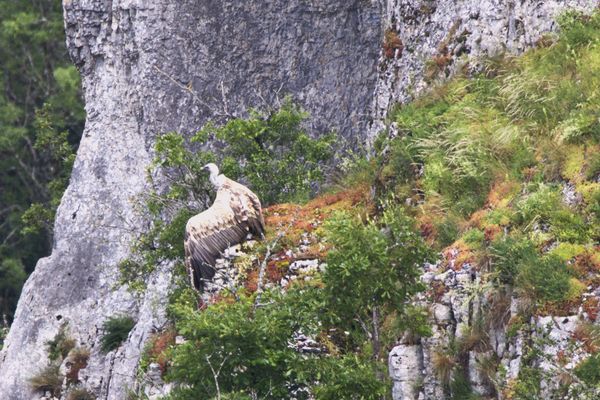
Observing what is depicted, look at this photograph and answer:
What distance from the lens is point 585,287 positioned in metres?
18.5

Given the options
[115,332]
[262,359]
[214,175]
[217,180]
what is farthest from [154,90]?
[262,359]

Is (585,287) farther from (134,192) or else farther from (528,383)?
(134,192)

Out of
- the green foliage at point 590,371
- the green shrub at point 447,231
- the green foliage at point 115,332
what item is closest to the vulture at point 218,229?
the green shrub at point 447,231

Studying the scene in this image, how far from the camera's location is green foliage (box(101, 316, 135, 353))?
32.9 meters

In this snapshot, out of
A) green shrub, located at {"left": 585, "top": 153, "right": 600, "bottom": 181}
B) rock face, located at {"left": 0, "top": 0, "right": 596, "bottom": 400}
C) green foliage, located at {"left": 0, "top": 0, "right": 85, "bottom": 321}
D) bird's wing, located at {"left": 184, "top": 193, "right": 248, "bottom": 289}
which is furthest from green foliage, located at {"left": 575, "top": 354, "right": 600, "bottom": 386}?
green foliage, located at {"left": 0, "top": 0, "right": 85, "bottom": 321}

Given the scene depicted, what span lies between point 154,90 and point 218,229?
34.8 feet

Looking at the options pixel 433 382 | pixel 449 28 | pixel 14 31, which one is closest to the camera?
pixel 433 382

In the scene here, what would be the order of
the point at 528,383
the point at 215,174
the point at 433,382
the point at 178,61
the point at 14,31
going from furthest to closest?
1. the point at 14,31
2. the point at 178,61
3. the point at 215,174
4. the point at 433,382
5. the point at 528,383

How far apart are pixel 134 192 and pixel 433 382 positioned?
16799mm

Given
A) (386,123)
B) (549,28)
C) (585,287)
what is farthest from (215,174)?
(585,287)

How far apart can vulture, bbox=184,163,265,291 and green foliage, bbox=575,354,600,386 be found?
689cm

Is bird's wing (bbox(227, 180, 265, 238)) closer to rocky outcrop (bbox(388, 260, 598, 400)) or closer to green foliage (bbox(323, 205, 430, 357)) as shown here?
rocky outcrop (bbox(388, 260, 598, 400))

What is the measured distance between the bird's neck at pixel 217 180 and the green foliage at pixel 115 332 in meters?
8.83

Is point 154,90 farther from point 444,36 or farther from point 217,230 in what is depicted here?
point 217,230
